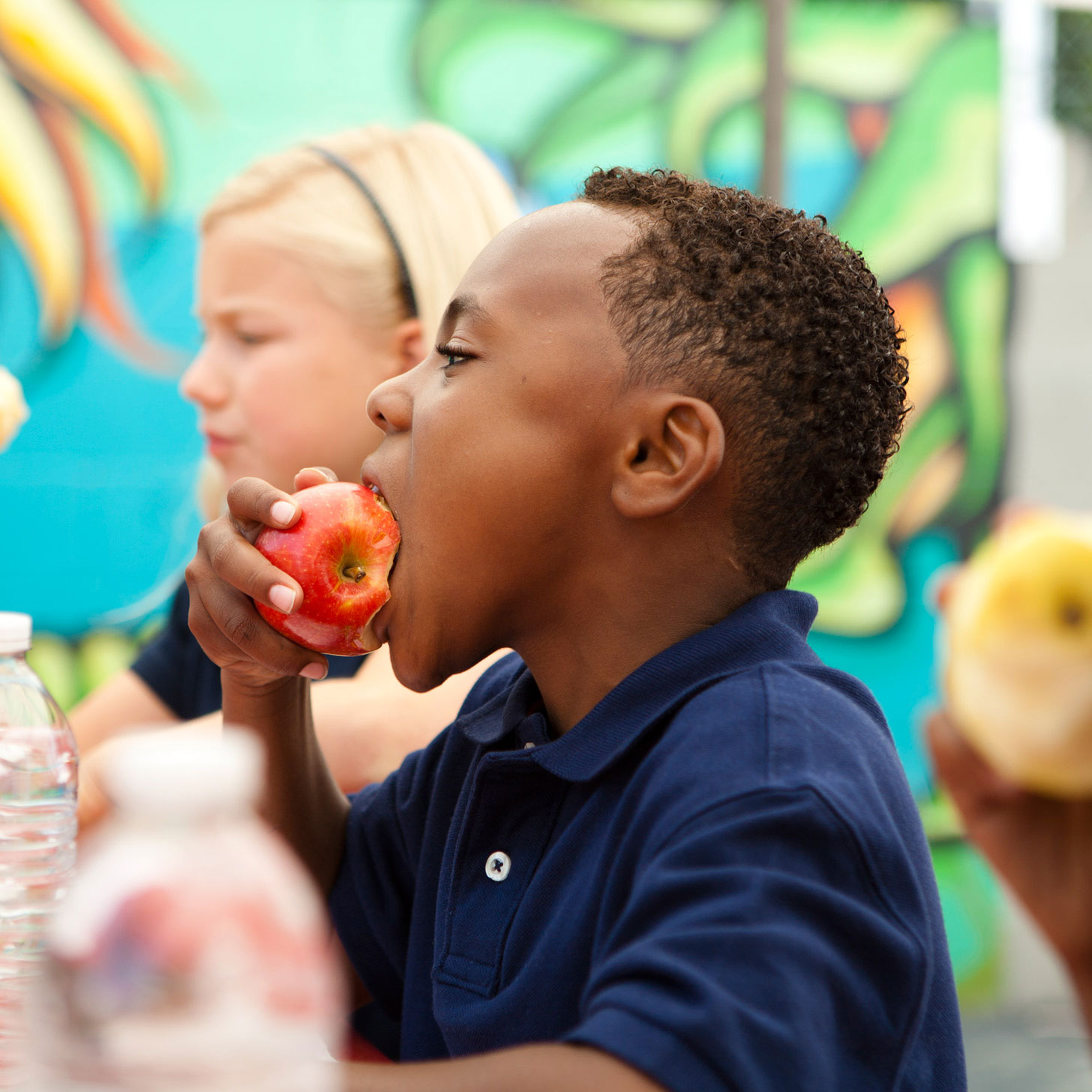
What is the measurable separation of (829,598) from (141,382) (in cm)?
193

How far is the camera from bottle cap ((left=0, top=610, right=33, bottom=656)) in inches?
40.2

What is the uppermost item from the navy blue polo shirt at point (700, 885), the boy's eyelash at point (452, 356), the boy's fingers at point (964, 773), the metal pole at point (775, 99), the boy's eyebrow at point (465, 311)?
the metal pole at point (775, 99)

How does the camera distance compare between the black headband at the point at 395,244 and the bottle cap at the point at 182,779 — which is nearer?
the bottle cap at the point at 182,779

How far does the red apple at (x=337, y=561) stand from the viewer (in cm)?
105

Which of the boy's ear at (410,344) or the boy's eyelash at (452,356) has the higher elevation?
the boy's eyelash at (452,356)

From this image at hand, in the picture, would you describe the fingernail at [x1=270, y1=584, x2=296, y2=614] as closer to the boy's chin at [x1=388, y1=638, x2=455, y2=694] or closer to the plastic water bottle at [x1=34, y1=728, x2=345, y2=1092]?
the boy's chin at [x1=388, y1=638, x2=455, y2=694]

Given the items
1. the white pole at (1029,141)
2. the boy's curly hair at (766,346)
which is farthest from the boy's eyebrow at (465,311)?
the white pole at (1029,141)

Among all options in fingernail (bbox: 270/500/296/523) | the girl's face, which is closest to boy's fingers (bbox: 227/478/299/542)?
fingernail (bbox: 270/500/296/523)

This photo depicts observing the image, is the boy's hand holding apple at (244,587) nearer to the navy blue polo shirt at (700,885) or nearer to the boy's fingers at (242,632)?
the boy's fingers at (242,632)

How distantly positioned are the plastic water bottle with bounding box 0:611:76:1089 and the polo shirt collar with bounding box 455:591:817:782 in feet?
1.43

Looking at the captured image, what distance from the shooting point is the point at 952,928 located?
11.8 ft

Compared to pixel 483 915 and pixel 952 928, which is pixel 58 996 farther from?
pixel 952 928

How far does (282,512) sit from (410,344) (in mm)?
689

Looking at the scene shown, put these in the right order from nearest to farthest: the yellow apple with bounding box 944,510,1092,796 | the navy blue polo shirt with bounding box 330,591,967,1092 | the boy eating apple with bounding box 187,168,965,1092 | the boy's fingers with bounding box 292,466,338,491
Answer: the yellow apple with bounding box 944,510,1092,796, the navy blue polo shirt with bounding box 330,591,967,1092, the boy eating apple with bounding box 187,168,965,1092, the boy's fingers with bounding box 292,466,338,491
